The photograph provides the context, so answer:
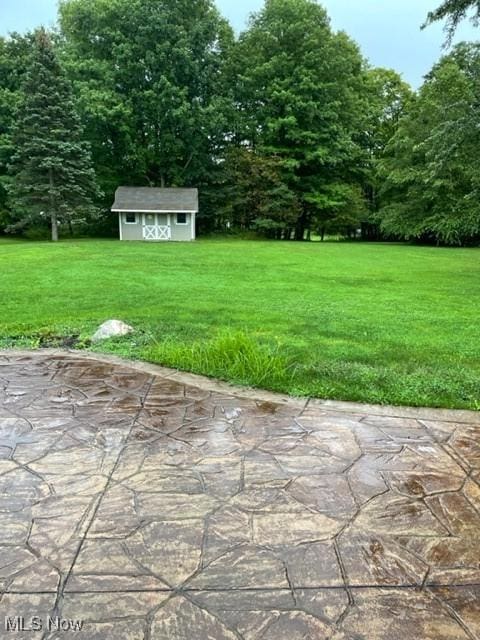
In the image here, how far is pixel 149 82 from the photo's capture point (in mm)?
24281

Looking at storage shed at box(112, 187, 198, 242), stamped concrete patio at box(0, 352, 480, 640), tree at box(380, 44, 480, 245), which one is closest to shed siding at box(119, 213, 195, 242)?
storage shed at box(112, 187, 198, 242)

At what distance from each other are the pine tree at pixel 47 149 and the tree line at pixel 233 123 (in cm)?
12

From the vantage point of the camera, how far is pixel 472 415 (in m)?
3.16

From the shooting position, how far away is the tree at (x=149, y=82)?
23.2 metres

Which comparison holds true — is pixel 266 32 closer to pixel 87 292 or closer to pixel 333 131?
pixel 333 131

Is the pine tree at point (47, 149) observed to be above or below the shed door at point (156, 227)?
above

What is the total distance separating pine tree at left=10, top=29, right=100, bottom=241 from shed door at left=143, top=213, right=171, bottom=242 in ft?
10.1

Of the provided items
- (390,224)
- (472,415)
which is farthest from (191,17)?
(472,415)

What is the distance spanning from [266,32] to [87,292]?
23802 mm

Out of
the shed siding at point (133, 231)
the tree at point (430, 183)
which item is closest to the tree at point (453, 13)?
the tree at point (430, 183)

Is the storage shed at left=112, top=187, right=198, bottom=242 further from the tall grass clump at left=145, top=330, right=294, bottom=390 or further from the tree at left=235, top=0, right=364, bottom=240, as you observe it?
the tall grass clump at left=145, top=330, right=294, bottom=390

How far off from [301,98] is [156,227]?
10547 mm

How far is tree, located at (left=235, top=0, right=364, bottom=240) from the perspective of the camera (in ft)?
79.7

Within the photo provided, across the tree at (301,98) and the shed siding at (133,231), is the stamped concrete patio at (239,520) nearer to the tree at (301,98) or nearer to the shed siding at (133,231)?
the shed siding at (133,231)
